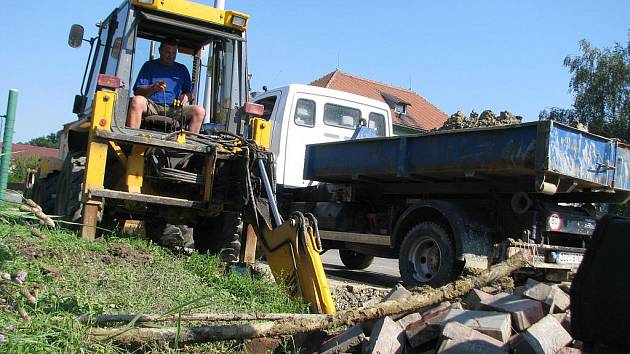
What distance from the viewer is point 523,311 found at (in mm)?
3977

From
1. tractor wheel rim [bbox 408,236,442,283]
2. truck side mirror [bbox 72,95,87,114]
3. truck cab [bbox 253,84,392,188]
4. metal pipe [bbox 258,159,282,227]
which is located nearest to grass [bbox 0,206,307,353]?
metal pipe [bbox 258,159,282,227]

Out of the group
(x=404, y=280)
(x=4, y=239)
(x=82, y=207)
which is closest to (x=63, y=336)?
(x=4, y=239)

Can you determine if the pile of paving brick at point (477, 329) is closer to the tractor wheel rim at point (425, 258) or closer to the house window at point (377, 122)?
the tractor wheel rim at point (425, 258)

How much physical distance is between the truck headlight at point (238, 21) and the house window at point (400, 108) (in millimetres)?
34471

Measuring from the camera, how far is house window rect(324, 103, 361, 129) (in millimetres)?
10586

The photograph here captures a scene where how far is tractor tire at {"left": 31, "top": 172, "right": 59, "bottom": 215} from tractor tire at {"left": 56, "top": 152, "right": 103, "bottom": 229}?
0.40 metres

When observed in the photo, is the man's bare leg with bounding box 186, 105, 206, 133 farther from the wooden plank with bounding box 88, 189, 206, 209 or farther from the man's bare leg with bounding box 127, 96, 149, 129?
the wooden plank with bounding box 88, 189, 206, 209

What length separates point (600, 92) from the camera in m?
29.9

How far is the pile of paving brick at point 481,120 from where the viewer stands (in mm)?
10352

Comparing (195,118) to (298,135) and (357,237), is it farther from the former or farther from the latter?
(298,135)

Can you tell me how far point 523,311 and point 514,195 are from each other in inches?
146

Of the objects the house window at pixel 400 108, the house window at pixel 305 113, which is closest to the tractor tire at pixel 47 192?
the house window at pixel 305 113

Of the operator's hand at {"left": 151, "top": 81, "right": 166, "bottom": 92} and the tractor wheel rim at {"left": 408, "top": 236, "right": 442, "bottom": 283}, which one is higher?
the operator's hand at {"left": 151, "top": 81, "right": 166, "bottom": 92}

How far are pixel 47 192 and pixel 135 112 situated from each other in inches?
83.9
